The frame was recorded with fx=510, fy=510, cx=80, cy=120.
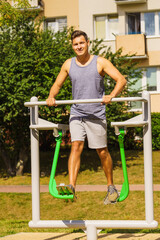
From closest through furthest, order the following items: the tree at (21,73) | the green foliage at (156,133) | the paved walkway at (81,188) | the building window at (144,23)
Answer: the paved walkway at (81,188)
the tree at (21,73)
the green foliage at (156,133)
the building window at (144,23)

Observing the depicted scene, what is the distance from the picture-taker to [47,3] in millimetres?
24844

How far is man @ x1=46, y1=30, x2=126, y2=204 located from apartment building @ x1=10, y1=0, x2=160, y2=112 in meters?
18.0

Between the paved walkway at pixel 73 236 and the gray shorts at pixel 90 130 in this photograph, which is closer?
the gray shorts at pixel 90 130

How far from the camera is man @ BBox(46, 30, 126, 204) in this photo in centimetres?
536

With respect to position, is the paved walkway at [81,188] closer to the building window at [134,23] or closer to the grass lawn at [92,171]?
the grass lawn at [92,171]

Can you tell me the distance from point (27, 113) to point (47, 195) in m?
3.43

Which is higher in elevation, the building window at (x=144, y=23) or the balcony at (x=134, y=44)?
the building window at (x=144, y=23)

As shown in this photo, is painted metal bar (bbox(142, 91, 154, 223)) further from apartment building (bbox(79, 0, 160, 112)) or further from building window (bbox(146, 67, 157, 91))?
building window (bbox(146, 67, 157, 91))

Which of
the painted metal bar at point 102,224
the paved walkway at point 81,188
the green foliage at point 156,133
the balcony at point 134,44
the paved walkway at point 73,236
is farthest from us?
the balcony at point 134,44

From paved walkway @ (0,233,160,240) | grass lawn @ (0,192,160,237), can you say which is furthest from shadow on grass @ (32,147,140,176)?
paved walkway @ (0,233,160,240)

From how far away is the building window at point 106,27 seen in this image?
24.1 meters

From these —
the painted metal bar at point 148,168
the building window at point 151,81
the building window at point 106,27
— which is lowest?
the painted metal bar at point 148,168

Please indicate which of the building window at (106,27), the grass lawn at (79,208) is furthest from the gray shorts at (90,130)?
the building window at (106,27)

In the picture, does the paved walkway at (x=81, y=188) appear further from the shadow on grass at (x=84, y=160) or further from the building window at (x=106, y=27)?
the building window at (x=106, y=27)
